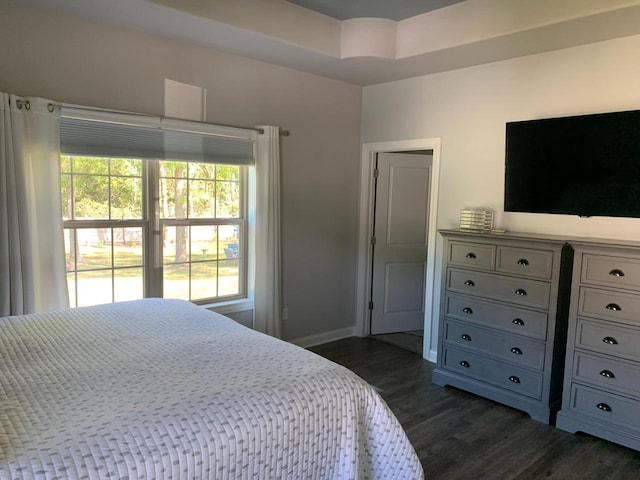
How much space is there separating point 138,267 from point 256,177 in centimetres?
117

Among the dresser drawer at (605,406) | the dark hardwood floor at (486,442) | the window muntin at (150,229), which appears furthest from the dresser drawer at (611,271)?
the window muntin at (150,229)

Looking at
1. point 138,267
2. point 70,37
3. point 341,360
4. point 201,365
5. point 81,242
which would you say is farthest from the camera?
point 341,360

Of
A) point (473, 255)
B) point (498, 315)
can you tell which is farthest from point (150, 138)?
point (498, 315)

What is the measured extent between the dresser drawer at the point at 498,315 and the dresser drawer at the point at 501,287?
0.06 metres

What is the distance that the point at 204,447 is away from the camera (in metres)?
1.33

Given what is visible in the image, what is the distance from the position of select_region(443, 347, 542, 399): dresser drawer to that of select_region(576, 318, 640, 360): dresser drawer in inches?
15.7

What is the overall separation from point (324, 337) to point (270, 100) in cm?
231

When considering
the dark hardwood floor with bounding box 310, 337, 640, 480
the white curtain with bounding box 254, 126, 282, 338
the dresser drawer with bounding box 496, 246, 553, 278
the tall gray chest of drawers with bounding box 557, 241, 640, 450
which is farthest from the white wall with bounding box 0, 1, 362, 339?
the tall gray chest of drawers with bounding box 557, 241, 640, 450

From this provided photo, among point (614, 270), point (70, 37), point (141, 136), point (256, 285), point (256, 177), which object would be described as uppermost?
point (70, 37)

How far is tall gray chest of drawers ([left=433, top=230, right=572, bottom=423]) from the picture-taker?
117 inches

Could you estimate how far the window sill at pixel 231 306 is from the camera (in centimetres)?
378

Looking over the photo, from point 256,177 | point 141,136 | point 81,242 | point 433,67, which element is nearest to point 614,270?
point 433,67

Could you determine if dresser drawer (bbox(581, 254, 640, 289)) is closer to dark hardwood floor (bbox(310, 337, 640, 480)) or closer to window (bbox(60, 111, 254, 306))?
dark hardwood floor (bbox(310, 337, 640, 480))

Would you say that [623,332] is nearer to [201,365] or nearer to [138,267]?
[201,365]
